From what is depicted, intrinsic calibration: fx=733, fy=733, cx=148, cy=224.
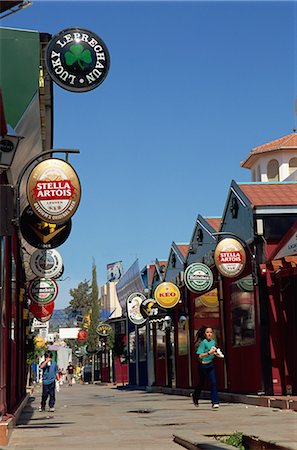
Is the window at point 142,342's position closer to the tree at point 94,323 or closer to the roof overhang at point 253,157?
the roof overhang at point 253,157

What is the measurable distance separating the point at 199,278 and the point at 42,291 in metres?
4.95

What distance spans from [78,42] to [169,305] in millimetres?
16949

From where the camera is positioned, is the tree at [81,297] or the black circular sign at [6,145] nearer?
the black circular sign at [6,145]

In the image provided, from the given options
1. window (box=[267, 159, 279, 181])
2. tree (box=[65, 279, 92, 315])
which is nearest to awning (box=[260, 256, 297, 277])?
window (box=[267, 159, 279, 181])

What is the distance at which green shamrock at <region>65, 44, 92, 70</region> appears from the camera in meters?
12.4

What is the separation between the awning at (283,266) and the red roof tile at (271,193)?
1.87 meters

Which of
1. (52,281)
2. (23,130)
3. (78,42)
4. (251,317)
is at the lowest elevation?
(251,317)

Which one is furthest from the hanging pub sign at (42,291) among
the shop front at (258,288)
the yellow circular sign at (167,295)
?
the yellow circular sign at (167,295)

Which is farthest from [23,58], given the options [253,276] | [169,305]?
[169,305]

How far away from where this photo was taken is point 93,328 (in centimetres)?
8288

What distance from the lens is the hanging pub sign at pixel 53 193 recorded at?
1118 cm

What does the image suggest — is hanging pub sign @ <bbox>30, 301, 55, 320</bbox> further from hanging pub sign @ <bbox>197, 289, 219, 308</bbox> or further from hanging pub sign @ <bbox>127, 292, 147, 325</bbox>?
hanging pub sign @ <bbox>127, 292, 147, 325</bbox>

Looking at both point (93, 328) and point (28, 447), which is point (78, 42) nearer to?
point (28, 447)

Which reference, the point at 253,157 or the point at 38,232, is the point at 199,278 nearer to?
the point at 38,232
